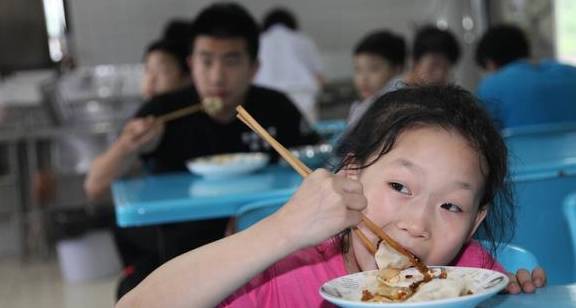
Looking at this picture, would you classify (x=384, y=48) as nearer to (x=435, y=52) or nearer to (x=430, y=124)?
(x=435, y=52)

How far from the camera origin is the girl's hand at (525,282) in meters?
1.16

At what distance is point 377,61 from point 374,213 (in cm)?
340

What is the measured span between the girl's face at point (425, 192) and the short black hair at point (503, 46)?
3355mm

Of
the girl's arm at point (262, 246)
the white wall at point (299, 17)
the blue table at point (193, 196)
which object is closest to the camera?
the girl's arm at point (262, 246)

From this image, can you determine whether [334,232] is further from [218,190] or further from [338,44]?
[338,44]

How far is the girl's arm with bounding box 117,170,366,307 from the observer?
40.1 inches

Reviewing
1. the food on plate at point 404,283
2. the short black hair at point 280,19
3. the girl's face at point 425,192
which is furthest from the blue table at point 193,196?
the short black hair at point 280,19

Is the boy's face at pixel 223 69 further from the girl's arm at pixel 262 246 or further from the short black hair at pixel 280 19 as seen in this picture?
the short black hair at pixel 280 19

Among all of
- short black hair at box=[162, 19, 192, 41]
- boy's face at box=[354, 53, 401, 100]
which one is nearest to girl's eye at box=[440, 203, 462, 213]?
boy's face at box=[354, 53, 401, 100]

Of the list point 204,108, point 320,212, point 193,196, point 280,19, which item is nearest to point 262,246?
point 320,212

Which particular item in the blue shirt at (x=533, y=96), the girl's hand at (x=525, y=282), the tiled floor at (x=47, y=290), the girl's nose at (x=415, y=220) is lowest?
the tiled floor at (x=47, y=290)

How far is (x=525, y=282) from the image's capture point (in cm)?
117

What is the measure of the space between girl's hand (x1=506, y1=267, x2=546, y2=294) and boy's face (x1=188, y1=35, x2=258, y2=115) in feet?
6.21

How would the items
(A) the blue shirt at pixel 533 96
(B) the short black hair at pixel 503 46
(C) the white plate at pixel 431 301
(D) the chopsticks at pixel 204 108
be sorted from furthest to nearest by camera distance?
(B) the short black hair at pixel 503 46, (A) the blue shirt at pixel 533 96, (D) the chopsticks at pixel 204 108, (C) the white plate at pixel 431 301
